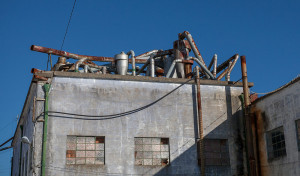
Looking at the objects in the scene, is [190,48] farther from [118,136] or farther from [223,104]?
[118,136]

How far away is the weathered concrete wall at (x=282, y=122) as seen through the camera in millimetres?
16359

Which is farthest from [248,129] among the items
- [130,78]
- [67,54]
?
[67,54]

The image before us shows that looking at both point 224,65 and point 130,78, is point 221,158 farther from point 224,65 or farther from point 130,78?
point 224,65

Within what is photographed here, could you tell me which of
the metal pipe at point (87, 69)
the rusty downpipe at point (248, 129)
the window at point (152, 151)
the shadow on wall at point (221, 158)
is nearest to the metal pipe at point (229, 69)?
the shadow on wall at point (221, 158)

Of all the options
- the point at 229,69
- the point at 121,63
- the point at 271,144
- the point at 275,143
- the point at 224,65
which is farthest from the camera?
the point at 224,65

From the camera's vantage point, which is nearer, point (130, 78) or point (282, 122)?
point (282, 122)

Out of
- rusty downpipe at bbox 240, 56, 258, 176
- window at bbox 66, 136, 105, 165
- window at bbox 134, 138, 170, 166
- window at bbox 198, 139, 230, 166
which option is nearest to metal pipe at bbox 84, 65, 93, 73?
window at bbox 66, 136, 105, 165

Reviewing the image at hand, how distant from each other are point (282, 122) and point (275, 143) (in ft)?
3.74

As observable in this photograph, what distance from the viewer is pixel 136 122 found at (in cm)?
1834

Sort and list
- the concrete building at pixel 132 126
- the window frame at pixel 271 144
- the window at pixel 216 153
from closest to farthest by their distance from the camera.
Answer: the concrete building at pixel 132 126 → the window frame at pixel 271 144 → the window at pixel 216 153

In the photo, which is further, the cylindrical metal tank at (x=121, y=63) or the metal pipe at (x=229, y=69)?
the metal pipe at (x=229, y=69)

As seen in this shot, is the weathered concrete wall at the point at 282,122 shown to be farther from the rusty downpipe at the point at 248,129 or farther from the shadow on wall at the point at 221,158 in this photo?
the shadow on wall at the point at 221,158

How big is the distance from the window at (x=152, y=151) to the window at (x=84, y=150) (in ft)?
5.06

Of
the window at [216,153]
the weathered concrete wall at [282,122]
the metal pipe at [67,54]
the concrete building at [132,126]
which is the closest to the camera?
the weathered concrete wall at [282,122]
